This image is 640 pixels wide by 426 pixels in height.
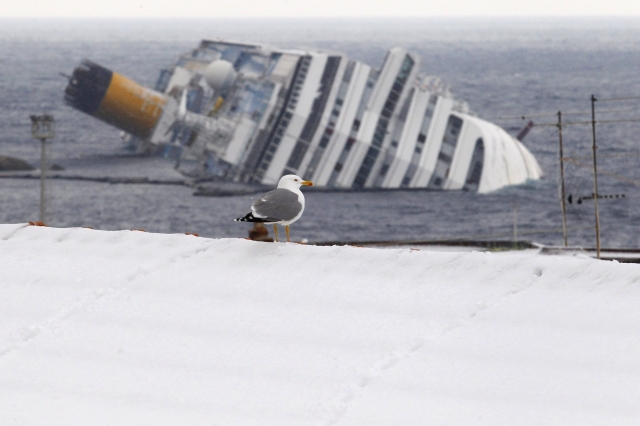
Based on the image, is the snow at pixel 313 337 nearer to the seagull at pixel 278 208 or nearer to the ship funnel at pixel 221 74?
the seagull at pixel 278 208

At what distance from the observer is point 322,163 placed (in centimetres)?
8856

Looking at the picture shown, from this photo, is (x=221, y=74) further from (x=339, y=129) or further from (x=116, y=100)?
(x=116, y=100)

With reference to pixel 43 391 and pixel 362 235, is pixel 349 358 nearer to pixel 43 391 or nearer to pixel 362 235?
pixel 43 391

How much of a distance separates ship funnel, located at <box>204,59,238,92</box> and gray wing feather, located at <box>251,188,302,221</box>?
87031 millimetres

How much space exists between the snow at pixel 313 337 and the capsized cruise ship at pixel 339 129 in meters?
78.5

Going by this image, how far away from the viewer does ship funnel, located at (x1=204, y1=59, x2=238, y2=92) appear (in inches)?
3688

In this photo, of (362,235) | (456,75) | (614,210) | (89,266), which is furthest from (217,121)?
(456,75)

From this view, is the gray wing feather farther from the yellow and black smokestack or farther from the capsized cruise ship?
the yellow and black smokestack

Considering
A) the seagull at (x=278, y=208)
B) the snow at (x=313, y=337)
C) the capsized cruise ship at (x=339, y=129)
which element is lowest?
the capsized cruise ship at (x=339, y=129)

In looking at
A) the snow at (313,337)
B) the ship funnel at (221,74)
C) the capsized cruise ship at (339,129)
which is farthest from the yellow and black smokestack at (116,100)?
the snow at (313,337)

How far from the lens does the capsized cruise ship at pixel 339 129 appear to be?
87250 mm

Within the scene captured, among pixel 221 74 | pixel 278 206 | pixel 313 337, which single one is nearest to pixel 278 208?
pixel 278 206

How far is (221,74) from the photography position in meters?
94.1

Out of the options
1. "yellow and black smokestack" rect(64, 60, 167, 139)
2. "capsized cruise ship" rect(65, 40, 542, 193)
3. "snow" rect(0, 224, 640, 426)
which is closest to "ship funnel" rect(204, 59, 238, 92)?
"capsized cruise ship" rect(65, 40, 542, 193)
